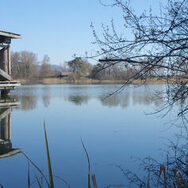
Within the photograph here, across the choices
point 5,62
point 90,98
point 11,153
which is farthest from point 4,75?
point 90,98

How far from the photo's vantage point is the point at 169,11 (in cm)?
326

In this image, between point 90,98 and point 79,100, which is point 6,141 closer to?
point 79,100

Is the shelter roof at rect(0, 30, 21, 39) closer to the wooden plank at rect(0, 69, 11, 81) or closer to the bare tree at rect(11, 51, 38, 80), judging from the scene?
the wooden plank at rect(0, 69, 11, 81)

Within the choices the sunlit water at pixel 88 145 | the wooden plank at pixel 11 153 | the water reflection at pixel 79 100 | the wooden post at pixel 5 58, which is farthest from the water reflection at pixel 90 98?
the wooden plank at pixel 11 153

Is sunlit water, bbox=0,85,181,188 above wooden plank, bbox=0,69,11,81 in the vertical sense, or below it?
below

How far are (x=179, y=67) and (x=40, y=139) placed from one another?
3.35m

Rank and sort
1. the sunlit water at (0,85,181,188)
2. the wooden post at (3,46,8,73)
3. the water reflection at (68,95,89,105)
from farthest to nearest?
1. the water reflection at (68,95,89,105)
2. the wooden post at (3,46,8,73)
3. the sunlit water at (0,85,181,188)

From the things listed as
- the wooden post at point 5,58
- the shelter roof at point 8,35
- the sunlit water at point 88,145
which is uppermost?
the shelter roof at point 8,35

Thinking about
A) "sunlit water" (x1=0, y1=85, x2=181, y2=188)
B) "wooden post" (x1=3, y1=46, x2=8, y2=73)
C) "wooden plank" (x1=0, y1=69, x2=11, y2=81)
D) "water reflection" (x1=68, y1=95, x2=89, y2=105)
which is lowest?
"sunlit water" (x1=0, y1=85, x2=181, y2=188)

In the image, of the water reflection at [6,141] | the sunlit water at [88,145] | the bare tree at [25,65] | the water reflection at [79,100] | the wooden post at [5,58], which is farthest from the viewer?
the bare tree at [25,65]

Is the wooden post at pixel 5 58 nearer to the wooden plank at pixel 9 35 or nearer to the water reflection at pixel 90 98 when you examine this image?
the wooden plank at pixel 9 35

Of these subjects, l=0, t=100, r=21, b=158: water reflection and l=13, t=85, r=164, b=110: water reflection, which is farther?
l=13, t=85, r=164, b=110: water reflection

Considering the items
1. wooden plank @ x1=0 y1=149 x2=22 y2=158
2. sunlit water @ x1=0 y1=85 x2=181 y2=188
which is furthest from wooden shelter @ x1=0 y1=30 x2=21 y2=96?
wooden plank @ x1=0 y1=149 x2=22 y2=158

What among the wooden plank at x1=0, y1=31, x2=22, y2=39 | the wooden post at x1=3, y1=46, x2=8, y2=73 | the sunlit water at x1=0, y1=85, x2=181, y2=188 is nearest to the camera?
the sunlit water at x1=0, y1=85, x2=181, y2=188
